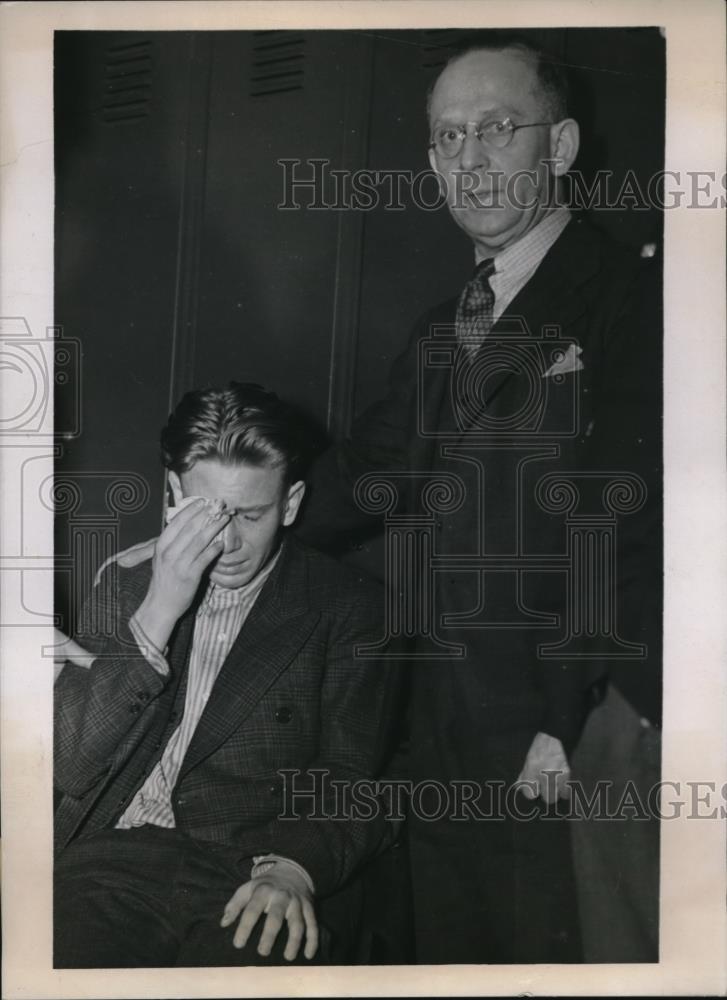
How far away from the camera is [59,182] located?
2055mm

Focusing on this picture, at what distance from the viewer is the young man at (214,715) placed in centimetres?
197

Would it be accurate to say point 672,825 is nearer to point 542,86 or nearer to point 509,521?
point 509,521

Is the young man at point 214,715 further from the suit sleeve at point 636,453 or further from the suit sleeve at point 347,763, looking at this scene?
the suit sleeve at point 636,453

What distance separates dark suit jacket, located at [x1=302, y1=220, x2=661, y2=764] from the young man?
0.36ft

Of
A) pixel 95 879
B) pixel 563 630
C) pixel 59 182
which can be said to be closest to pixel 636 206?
pixel 563 630

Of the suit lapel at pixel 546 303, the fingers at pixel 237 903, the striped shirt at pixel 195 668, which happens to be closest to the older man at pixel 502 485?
the suit lapel at pixel 546 303

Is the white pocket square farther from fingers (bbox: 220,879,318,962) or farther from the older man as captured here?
fingers (bbox: 220,879,318,962)

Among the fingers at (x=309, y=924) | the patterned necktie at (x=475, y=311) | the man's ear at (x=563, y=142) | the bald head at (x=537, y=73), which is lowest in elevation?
the fingers at (x=309, y=924)

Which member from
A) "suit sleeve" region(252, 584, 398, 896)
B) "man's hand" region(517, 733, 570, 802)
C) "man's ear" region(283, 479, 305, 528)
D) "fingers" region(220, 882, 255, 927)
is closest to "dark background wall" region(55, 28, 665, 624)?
"man's ear" region(283, 479, 305, 528)

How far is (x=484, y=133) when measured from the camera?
6.61 ft

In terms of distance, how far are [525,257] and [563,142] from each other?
237mm

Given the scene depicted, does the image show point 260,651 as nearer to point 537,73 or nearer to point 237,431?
point 237,431

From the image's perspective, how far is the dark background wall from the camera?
204cm

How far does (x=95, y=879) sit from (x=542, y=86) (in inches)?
69.6
